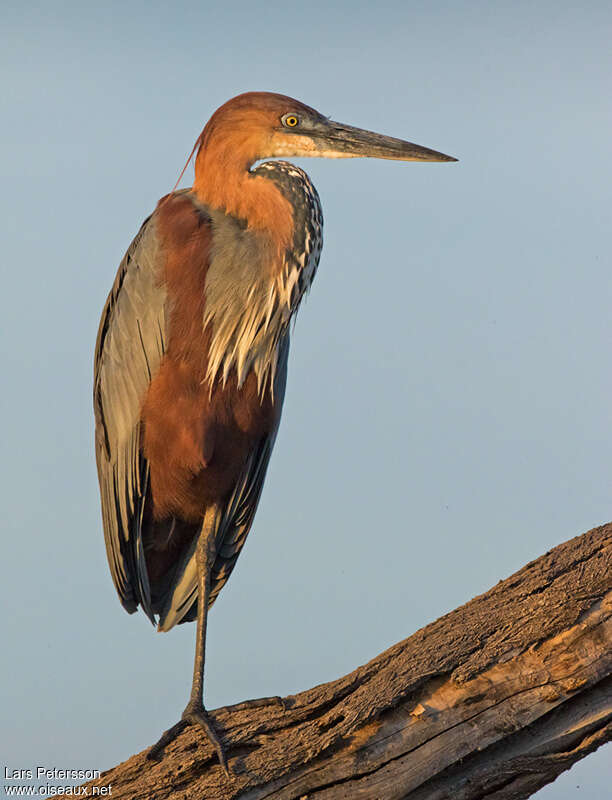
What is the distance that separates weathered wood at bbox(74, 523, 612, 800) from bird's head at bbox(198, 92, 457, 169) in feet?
6.37

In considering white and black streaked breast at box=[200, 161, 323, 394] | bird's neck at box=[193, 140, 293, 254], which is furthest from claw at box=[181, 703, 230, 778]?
bird's neck at box=[193, 140, 293, 254]

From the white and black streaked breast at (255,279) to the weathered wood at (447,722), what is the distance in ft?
4.14

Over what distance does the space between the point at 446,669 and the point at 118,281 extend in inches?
79.6

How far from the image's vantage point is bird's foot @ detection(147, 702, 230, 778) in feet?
9.48

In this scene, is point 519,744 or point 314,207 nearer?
→ point 519,744

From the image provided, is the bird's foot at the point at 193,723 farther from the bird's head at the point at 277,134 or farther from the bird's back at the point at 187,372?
the bird's head at the point at 277,134

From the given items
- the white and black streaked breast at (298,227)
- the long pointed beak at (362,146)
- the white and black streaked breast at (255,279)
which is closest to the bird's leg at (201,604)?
the white and black streaked breast at (255,279)

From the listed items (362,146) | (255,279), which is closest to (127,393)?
(255,279)

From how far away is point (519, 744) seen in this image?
9.36 feet

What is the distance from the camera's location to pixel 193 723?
3.12 metres

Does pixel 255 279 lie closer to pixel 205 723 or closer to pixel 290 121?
pixel 290 121

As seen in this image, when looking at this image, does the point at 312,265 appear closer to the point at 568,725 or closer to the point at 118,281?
the point at 118,281

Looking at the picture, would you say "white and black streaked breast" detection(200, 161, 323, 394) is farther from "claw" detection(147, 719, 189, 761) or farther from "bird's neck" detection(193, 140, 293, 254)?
"claw" detection(147, 719, 189, 761)

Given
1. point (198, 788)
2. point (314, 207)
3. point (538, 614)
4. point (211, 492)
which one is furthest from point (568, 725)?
point (314, 207)
